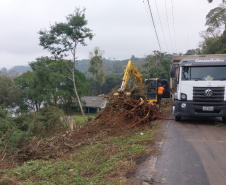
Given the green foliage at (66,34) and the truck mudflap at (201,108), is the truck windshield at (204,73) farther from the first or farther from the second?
the green foliage at (66,34)

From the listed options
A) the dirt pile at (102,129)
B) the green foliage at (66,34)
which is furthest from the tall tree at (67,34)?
the dirt pile at (102,129)

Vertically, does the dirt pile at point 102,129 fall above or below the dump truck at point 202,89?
below

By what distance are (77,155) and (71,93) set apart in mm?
29998

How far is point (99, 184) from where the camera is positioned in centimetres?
429

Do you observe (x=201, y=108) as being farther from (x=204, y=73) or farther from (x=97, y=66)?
(x=97, y=66)

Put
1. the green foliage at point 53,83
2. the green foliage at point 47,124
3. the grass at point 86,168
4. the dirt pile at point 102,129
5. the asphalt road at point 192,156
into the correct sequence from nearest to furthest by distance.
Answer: the grass at point 86,168 → the asphalt road at point 192,156 → the dirt pile at point 102,129 → the green foliage at point 47,124 → the green foliage at point 53,83

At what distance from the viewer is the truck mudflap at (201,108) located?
30.3 ft

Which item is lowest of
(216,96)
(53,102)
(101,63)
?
(53,102)

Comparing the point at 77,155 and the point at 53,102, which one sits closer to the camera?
the point at 77,155

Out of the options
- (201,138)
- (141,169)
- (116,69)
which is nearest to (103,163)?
(141,169)

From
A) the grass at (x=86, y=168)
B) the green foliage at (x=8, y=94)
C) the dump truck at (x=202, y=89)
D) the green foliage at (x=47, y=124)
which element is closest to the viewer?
the grass at (x=86, y=168)

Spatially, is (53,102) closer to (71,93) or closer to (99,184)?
(71,93)

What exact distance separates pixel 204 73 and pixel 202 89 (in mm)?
684

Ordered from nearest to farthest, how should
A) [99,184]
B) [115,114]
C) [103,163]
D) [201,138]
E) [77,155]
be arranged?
[99,184]
[103,163]
[77,155]
[201,138]
[115,114]
